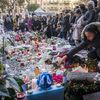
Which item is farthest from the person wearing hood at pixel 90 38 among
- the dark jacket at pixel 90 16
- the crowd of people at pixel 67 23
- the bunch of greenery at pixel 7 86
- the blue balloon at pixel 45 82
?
the dark jacket at pixel 90 16

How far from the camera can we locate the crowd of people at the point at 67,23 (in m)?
11.6

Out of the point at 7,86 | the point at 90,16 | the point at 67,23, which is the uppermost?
the point at 7,86

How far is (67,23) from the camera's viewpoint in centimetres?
1728

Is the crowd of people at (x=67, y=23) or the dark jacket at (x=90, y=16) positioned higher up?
the dark jacket at (x=90, y=16)

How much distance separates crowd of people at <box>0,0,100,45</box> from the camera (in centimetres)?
1159

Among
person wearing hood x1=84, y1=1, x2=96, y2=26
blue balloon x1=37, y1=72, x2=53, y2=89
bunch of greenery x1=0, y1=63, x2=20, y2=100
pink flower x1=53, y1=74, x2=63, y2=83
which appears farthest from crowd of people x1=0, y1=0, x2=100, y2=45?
bunch of greenery x1=0, y1=63, x2=20, y2=100

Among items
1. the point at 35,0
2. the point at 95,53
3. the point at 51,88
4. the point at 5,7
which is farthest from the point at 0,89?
the point at 35,0

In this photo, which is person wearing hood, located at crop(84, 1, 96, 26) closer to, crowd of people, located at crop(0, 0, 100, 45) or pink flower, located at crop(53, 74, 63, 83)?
crowd of people, located at crop(0, 0, 100, 45)

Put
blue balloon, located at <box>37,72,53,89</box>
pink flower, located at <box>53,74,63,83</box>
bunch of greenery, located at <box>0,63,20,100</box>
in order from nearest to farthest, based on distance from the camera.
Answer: bunch of greenery, located at <box>0,63,20,100</box> < blue balloon, located at <box>37,72,53,89</box> < pink flower, located at <box>53,74,63,83</box>

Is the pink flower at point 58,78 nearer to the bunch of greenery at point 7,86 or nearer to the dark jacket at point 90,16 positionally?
the bunch of greenery at point 7,86

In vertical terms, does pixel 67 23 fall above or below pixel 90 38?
below

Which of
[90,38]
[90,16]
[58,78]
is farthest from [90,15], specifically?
[58,78]

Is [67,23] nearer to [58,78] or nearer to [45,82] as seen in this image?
[58,78]

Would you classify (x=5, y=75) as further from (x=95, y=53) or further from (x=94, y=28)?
(x=95, y=53)
